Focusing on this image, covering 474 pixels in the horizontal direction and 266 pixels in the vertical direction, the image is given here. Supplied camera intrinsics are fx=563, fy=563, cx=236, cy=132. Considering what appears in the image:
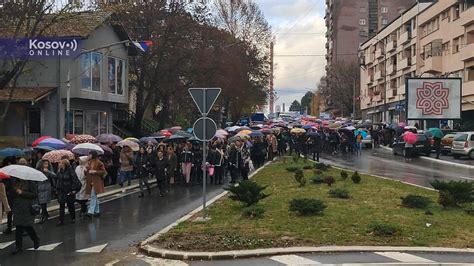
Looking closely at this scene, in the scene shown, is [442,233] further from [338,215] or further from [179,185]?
[179,185]

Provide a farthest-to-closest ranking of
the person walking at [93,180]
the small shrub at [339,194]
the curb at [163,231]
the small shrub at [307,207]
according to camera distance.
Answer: the small shrub at [339,194]
the person walking at [93,180]
the small shrub at [307,207]
the curb at [163,231]

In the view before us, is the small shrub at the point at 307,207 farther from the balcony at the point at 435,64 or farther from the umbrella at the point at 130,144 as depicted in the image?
the balcony at the point at 435,64

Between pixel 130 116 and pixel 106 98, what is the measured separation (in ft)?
41.3

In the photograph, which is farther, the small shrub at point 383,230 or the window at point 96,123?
the window at point 96,123

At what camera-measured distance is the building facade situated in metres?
51.4

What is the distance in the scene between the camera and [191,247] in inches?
397

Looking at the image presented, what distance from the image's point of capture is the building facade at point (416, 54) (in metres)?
51.4

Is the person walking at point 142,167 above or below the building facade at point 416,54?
below

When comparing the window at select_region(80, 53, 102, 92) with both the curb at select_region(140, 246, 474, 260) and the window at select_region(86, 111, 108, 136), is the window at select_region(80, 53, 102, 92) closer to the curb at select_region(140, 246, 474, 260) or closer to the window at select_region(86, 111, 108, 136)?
the window at select_region(86, 111, 108, 136)

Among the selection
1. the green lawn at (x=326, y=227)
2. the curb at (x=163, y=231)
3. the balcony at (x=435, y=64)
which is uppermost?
the balcony at (x=435, y=64)

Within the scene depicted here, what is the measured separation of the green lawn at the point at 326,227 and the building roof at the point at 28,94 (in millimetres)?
16566

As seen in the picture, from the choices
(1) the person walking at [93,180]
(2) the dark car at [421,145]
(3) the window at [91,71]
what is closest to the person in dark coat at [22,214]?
(1) the person walking at [93,180]

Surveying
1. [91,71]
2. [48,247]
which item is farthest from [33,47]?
[91,71]

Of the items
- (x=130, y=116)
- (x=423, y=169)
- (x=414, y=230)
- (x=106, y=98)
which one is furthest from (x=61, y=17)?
(x=130, y=116)
